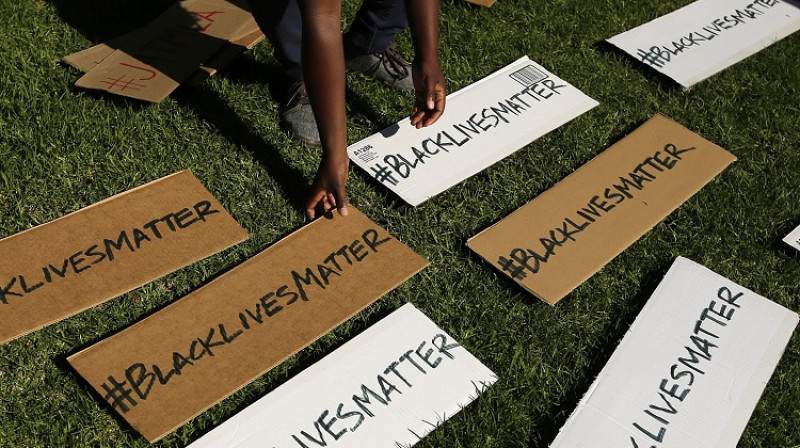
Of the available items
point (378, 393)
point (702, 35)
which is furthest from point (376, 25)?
point (702, 35)

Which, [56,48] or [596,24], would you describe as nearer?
[56,48]

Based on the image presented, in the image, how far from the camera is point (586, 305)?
1977 mm

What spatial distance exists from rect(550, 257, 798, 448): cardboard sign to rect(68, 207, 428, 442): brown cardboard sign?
0.54 metres

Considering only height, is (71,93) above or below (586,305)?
above

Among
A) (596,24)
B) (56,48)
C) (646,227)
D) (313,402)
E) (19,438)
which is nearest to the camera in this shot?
(19,438)

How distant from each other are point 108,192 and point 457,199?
924mm

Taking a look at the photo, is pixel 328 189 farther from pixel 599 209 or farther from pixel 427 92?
pixel 599 209

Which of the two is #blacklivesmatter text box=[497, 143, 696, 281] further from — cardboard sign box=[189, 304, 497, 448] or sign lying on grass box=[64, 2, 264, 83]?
sign lying on grass box=[64, 2, 264, 83]

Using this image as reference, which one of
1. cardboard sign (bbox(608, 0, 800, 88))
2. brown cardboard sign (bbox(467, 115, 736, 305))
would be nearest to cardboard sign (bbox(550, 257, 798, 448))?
brown cardboard sign (bbox(467, 115, 736, 305))

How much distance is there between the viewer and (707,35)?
2.94 meters

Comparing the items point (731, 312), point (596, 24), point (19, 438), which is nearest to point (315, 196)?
point (19, 438)

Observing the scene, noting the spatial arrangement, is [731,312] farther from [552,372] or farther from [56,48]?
[56,48]

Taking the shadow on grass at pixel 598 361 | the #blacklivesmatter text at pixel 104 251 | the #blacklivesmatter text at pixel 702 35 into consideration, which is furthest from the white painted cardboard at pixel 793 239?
the #blacklivesmatter text at pixel 104 251

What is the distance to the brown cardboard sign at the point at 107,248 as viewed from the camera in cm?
180
